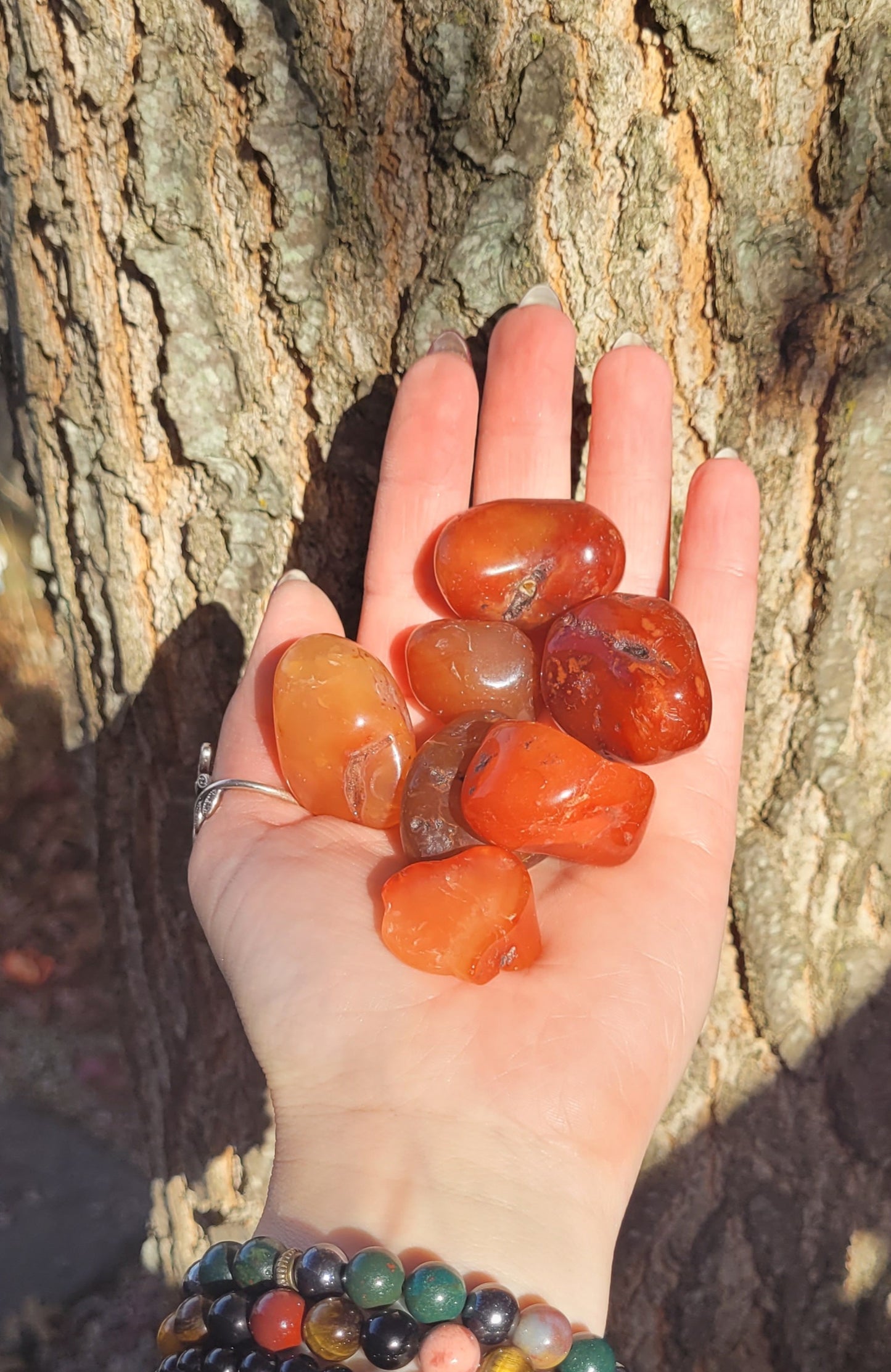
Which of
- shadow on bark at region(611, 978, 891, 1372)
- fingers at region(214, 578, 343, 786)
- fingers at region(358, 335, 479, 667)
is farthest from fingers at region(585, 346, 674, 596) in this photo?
shadow on bark at region(611, 978, 891, 1372)

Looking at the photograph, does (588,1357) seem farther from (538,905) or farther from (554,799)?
(554,799)

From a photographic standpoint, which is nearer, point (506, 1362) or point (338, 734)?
point (506, 1362)

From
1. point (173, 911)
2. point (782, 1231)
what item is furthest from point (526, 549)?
point (782, 1231)

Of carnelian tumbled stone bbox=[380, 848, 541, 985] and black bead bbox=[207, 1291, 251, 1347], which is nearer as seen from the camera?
black bead bbox=[207, 1291, 251, 1347]

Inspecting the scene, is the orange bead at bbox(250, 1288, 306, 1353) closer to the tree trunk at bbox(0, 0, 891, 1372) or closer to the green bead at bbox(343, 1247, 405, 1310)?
the green bead at bbox(343, 1247, 405, 1310)

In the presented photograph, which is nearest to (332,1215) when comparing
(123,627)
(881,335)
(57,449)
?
(123,627)

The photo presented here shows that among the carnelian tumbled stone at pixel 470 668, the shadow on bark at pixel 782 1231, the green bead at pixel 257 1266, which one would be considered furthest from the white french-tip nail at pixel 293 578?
the shadow on bark at pixel 782 1231

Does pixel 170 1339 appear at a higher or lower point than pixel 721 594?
lower
